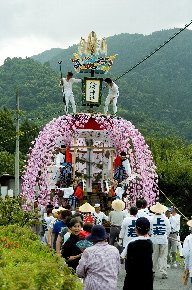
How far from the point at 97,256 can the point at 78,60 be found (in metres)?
14.8

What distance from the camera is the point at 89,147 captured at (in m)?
21.5

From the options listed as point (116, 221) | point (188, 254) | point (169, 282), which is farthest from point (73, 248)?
point (116, 221)

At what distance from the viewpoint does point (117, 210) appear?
50.4ft

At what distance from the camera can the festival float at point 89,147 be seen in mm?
20141

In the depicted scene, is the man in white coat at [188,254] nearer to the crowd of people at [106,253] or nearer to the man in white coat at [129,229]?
the crowd of people at [106,253]

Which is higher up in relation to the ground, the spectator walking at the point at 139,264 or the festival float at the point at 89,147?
the festival float at the point at 89,147

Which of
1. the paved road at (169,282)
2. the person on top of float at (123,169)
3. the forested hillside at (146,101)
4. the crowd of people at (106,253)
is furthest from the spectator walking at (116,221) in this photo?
the forested hillside at (146,101)

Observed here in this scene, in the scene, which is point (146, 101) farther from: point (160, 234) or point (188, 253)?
point (188, 253)

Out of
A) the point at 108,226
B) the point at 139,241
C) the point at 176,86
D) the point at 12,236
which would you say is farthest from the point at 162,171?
the point at 176,86

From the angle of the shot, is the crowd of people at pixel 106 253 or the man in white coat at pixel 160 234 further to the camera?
the man in white coat at pixel 160 234

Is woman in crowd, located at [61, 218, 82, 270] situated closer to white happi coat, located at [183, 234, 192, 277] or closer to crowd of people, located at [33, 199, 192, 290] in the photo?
crowd of people, located at [33, 199, 192, 290]

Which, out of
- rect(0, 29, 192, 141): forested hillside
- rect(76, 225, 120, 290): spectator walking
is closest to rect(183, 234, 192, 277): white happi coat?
rect(76, 225, 120, 290): spectator walking

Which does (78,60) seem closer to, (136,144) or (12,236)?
(136,144)

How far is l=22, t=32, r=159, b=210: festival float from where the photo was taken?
66.1ft
